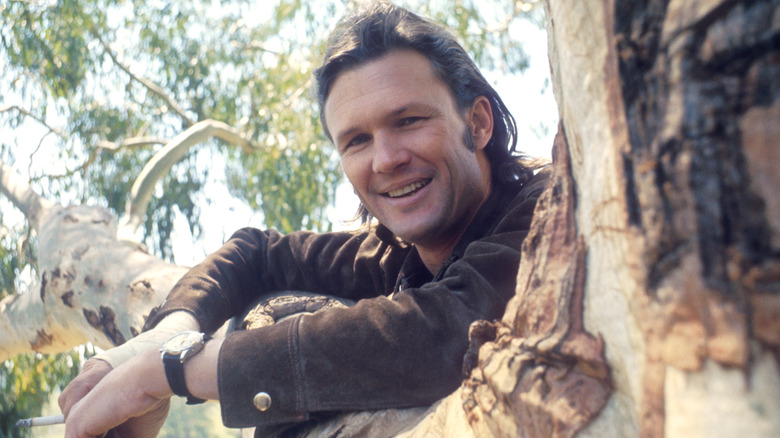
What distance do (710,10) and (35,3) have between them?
29.0 feet

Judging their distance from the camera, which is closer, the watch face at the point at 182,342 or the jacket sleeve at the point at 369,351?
the jacket sleeve at the point at 369,351

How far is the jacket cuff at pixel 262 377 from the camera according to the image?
1.38 m

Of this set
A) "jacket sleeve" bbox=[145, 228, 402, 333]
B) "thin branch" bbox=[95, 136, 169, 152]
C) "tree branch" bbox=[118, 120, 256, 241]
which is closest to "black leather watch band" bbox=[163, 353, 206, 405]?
"jacket sleeve" bbox=[145, 228, 402, 333]

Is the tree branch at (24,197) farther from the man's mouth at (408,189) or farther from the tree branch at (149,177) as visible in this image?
the man's mouth at (408,189)

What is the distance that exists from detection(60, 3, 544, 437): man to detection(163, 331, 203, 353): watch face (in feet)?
0.10

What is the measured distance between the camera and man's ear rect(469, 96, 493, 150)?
2.13m

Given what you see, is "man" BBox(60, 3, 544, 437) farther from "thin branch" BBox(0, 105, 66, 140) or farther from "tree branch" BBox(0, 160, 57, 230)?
"thin branch" BBox(0, 105, 66, 140)

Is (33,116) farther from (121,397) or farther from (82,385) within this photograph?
(121,397)

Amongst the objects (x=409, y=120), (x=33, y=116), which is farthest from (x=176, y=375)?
(x=33, y=116)

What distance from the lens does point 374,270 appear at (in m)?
2.24

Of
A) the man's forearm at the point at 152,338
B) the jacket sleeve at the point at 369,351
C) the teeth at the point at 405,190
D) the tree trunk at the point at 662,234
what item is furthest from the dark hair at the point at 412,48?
the tree trunk at the point at 662,234

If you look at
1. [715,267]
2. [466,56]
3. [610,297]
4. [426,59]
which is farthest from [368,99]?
[715,267]

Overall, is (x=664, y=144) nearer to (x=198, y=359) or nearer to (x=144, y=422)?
(x=198, y=359)

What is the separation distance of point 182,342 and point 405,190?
0.79m
